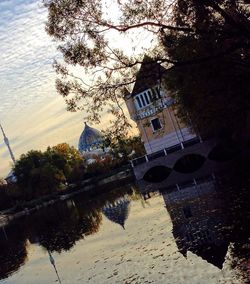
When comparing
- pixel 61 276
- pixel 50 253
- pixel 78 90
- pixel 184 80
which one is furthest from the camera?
pixel 50 253

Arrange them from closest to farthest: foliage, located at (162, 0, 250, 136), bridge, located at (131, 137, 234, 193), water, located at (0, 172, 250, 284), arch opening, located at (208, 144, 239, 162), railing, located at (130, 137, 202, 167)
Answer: foliage, located at (162, 0, 250, 136) < water, located at (0, 172, 250, 284) < arch opening, located at (208, 144, 239, 162) < bridge, located at (131, 137, 234, 193) < railing, located at (130, 137, 202, 167)

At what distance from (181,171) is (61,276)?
40.7 metres

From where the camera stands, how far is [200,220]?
28.0 meters

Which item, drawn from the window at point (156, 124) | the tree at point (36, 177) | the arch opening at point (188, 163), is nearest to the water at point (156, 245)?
the arch opening at point (188, 163)

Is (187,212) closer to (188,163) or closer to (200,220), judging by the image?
(200,220)

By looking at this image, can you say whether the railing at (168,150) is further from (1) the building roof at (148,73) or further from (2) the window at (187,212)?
(1) the building roof at (148,73)

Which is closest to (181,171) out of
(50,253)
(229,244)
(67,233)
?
(67,233)

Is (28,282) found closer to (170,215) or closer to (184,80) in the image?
(170,215)

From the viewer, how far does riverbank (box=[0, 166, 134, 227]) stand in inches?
4045

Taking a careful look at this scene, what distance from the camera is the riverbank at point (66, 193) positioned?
103 m

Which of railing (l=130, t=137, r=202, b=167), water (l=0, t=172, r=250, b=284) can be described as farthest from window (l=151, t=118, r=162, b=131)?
water (l=0, t=172, r=250, b=284)

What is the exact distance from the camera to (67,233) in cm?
4466

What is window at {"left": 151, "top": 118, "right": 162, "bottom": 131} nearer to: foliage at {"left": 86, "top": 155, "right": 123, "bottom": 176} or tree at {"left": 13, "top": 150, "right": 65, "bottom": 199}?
tree at {"left": 13, "top": 150, "right": 65, "bottom": 199}

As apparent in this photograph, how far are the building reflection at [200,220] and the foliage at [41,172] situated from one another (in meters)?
64.6
